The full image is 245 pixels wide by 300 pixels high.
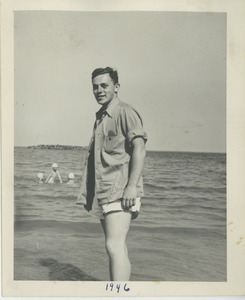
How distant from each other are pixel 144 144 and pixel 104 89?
19 cm

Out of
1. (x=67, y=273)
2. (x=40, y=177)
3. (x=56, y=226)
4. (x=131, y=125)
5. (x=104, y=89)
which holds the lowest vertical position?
(x=67, y=273)

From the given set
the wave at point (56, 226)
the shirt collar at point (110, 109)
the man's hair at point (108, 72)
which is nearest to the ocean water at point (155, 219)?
the wave at point (56, 226)

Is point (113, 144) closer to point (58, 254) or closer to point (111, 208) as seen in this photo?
point (111, 208)

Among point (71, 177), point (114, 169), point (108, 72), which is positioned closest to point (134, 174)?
point (114, 169)

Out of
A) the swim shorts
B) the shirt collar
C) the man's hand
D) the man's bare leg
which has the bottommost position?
the man's bare leg

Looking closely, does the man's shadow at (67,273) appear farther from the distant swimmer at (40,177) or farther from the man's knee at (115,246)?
the distant swimmer at (40,177)

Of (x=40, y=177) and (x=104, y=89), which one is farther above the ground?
(x=104, y=89)

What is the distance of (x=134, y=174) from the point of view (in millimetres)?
1113

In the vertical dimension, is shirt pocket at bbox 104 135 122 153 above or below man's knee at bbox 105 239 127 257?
above

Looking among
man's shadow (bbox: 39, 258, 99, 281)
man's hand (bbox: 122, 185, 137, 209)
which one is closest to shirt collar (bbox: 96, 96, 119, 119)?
man's hand (bbox: 122, 185, 137, 209)

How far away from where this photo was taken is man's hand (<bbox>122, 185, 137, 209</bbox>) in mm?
1105

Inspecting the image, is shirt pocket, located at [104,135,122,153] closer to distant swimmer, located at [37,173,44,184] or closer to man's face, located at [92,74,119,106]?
man's face, located at [92,74,119,106]

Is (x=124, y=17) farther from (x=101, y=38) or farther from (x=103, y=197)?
(x=103, y=197)

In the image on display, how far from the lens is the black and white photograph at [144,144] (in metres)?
1.15
